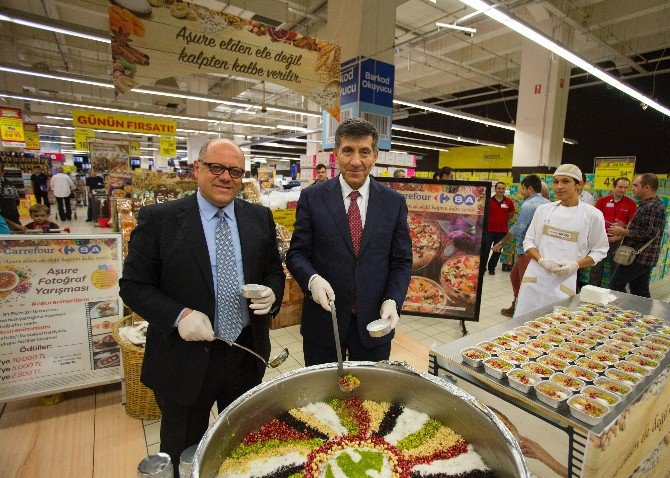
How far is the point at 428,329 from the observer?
488 cm

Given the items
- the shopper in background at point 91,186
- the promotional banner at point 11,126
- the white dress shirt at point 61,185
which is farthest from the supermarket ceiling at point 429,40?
the shopper in background at point 91,186

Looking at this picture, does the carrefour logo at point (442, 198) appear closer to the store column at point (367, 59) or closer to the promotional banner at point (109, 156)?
the store column at point (367, 59)

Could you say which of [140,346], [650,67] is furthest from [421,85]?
[140,346]

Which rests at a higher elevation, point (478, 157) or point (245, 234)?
point (478, 157)

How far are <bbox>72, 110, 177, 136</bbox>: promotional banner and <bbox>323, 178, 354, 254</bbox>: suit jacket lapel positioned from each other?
1288cm

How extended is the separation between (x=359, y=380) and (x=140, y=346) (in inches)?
78.9

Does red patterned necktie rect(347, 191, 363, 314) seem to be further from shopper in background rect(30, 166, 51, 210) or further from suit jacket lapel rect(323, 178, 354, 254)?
shopper in background rect(30, 166, 51, 210)

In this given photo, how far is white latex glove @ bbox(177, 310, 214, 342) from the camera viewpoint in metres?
1.32

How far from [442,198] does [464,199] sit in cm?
25

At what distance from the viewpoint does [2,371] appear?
2518 mm

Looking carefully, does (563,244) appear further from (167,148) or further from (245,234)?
(167,148)

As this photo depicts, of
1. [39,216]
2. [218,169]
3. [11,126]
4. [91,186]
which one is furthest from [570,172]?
[11,126]

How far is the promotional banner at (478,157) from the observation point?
21736mm

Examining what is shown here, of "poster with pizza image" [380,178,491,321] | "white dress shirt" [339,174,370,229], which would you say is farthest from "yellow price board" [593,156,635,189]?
"white dress shirt" [339,174,370,229]
